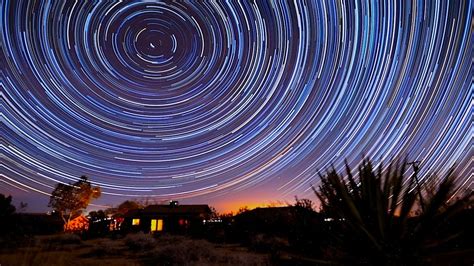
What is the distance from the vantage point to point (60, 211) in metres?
58.2

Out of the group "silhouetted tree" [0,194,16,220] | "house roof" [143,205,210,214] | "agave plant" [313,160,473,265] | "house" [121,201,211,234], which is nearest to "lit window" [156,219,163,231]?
"house" [121,201,211,234]

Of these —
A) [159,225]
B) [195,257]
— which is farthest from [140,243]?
[159,225]

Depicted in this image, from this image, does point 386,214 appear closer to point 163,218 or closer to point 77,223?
point 163,218

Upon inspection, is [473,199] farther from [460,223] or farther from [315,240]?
[460,223]

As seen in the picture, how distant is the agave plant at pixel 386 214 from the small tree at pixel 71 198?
199 ft

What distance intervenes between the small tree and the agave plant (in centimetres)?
6058

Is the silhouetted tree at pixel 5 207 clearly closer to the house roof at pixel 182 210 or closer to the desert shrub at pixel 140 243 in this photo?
the desert shrub at pixel 140 243

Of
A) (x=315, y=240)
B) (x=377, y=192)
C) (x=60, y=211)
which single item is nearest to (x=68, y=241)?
(x=315, y=240)

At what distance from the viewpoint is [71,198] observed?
57.8m

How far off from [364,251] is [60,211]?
64.2 meters

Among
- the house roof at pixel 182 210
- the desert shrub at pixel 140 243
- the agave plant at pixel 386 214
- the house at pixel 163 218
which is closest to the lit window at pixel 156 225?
the house at pixel 163 218

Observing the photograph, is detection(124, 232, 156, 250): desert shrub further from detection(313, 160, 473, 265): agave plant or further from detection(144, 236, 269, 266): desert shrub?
detection(313, 160, 473, 265): agave plant

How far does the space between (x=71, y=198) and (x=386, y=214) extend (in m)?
62.3

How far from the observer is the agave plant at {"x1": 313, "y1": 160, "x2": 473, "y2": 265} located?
148 inches
